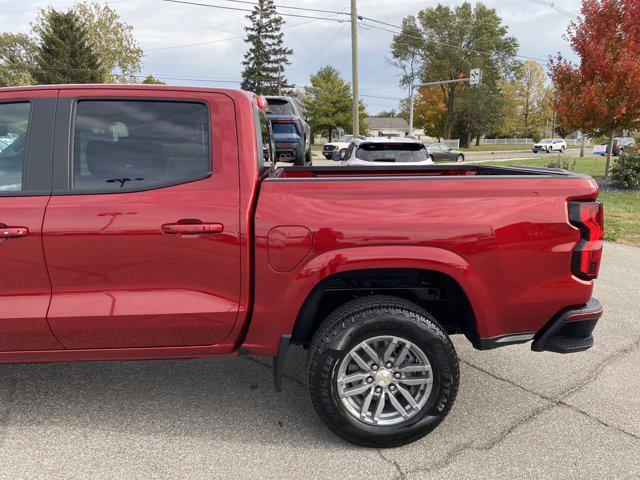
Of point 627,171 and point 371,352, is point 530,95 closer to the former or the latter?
point 627,171

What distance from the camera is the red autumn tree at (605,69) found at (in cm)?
1162

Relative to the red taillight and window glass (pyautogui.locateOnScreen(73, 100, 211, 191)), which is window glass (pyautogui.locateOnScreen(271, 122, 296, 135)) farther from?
the red taillight

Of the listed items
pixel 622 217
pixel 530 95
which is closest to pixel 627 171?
pixel 622 217

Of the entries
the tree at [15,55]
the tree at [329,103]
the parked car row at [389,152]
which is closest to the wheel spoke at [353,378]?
the parked car row at [389,152]

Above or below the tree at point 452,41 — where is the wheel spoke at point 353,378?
below

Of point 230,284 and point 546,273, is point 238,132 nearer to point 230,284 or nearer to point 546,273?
point 230,284

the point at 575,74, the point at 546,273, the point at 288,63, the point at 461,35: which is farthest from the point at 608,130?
the point at 288,63

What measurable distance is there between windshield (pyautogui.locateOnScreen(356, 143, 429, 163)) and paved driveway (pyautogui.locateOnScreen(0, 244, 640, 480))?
4.72 meters

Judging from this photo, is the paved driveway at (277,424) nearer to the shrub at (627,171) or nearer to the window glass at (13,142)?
the window glass at (13,142)

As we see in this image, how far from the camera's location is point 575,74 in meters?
12.7

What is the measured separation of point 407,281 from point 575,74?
1297 centimetres

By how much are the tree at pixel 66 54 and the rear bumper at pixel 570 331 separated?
147ft

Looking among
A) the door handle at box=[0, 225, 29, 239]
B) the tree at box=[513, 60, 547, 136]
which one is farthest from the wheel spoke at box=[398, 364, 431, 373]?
the tree at box=[513, 60, 547, 136]

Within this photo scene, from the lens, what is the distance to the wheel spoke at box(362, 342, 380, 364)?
2.45 m
